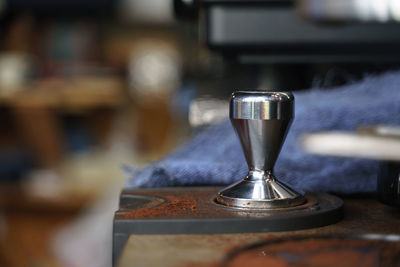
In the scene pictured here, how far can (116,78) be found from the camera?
113 inches

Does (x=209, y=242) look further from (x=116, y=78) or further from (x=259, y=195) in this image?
(x=116, y=78)

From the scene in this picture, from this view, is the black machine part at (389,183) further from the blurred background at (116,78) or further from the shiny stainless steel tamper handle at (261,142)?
the blurred background at (116,78)

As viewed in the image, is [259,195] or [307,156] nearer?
[259,195]

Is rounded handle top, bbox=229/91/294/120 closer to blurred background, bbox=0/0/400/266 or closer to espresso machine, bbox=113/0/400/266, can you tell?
espresso machine, bbox=113/0/400/266

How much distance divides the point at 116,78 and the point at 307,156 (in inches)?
99.2

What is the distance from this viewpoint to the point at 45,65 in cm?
288

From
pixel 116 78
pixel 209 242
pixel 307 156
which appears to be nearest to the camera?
pixel 209 242

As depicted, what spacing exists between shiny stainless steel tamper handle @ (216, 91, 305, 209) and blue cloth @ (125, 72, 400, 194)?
47 millimetres

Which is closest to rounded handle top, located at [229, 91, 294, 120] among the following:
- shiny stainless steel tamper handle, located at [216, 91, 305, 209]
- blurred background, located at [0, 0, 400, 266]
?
shiny stainless steel tamper handle, located at [216, 91, 305, 209]

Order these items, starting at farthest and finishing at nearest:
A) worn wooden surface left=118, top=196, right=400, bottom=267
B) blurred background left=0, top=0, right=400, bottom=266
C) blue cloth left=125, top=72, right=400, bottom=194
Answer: blurred background left=0, top=0, right=400, bottom=266, blue cloth left=125, top=72, right=400, bottom=194, worn wooden surface left=118, top=196, right=400, bottom=267

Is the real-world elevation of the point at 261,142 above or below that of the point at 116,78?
above

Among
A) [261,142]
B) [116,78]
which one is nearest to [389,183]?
[261,142]

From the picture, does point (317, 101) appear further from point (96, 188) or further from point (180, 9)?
point (96, 188)

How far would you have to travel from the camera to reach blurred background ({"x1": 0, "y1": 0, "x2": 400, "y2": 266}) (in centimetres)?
67
